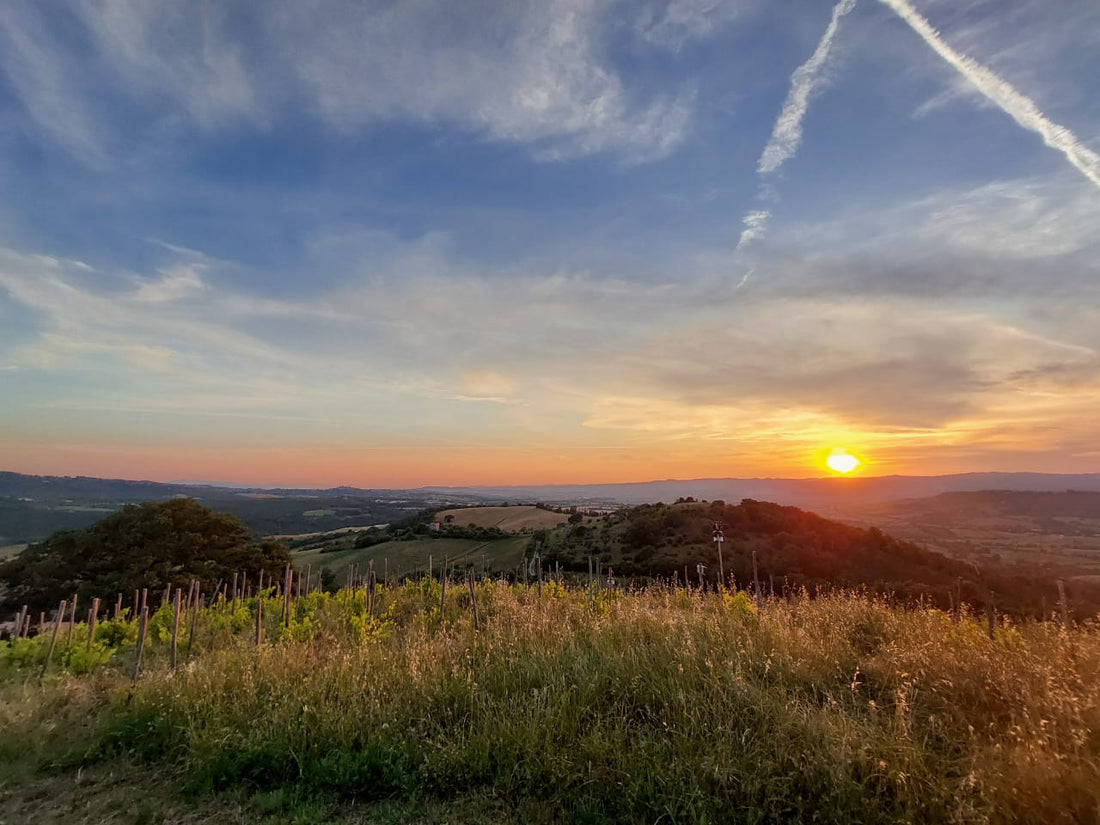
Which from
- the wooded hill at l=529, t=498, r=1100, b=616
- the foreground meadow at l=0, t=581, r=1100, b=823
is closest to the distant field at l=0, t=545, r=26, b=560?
the wooded hill at l=529, t=498, r=1100, b=616

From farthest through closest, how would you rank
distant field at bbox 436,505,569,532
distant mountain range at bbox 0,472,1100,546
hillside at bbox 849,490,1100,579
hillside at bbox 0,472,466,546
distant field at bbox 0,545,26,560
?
1. distant mountain range at bbox 0,472,1100,546
2. hillside at bbox 0,472,466,546
3. distant field at bbox 436,505,569,532
4. distant field at bbox 0,545,26,560
5. hillside at bbox 849,490,1100,579

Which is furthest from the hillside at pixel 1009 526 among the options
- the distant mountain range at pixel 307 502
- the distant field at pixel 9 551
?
the distant field at pixel 9 551

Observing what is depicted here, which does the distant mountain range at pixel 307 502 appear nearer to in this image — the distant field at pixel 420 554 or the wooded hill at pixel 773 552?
the distant field at pixel 420 554

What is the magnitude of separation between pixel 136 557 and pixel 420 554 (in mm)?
31590

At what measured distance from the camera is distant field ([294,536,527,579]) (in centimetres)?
5141

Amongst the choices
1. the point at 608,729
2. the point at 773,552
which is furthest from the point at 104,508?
the point at 608,729

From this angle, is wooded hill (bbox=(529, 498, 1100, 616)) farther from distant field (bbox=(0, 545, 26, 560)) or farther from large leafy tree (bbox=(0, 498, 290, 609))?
distant field (bbox=(0, 545, 26, 560))

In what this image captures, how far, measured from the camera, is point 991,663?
476 centimetres

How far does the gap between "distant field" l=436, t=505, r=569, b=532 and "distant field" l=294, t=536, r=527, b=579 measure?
14.0m

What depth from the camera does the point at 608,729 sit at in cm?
470

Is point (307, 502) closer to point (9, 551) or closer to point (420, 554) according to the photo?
point (9, 551)

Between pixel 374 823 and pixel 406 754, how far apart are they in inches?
25.3

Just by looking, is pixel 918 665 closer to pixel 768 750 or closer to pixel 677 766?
pixel 768 750

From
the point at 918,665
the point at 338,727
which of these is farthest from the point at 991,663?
the point at 338,727
